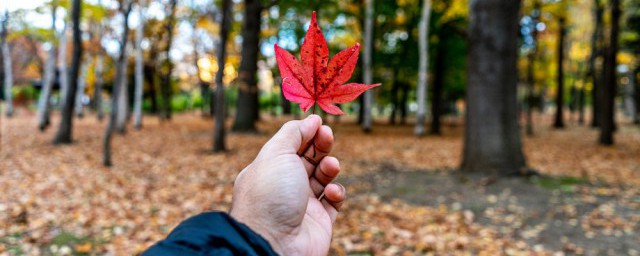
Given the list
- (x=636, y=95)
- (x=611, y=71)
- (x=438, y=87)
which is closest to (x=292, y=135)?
(x=611, y=71)

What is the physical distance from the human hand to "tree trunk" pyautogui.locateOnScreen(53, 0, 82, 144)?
1057 centimetres

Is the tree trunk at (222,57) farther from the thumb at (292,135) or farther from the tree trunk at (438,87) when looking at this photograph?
the tree trunk at (438,87)

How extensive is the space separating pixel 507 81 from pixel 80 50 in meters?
9.84

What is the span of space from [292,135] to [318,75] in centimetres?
22

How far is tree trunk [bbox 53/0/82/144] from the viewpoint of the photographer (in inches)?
396

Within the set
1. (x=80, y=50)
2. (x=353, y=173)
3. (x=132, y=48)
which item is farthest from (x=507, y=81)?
(x=132, y=48)

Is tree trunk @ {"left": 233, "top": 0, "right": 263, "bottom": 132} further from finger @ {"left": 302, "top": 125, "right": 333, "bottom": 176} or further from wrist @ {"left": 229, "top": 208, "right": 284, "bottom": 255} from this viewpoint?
wrist @ {"left": 229, "top": 208, "right": 284, "bottom": 255}

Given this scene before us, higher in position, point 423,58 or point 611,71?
point 423,58

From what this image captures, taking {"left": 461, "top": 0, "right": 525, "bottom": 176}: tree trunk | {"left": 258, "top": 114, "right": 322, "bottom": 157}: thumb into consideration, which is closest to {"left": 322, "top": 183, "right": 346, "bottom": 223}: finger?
{"left": 258, "top": 114, "right": 322, "bottom": 157}: thumb

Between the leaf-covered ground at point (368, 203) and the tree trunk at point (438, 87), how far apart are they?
7.04 meters

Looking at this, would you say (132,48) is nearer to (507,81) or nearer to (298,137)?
(507,81)

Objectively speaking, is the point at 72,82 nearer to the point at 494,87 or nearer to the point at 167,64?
the point at 494,87

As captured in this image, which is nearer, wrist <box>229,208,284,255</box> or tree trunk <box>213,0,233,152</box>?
wrist <box>229,208,284,255</box>

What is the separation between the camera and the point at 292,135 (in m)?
1.38
